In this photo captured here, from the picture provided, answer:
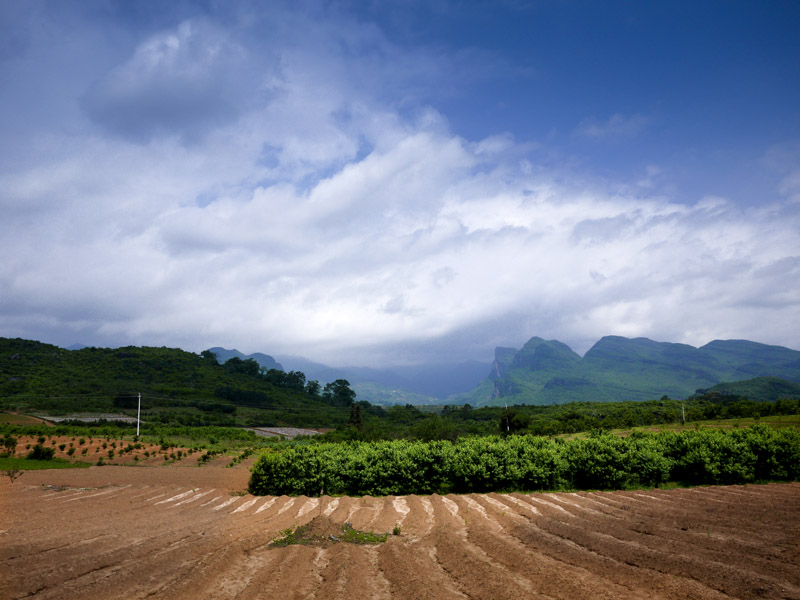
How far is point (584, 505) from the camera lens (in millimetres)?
14227

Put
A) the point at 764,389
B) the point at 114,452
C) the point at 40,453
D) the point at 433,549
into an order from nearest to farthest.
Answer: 1. the point at 433,549
2. the point at 40,453
3. the point at 114,452
4. the point at 764,389

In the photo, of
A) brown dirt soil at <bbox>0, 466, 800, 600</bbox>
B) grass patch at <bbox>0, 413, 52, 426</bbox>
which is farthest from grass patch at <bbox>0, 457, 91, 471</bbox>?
grass patch at <bbox>0, 413, 52, 426</bbox>

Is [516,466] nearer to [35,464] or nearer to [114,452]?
[35,464]

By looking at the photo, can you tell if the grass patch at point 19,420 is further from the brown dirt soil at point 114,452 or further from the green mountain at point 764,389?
the green mountain at point 764,389

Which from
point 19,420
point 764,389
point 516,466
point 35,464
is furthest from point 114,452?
point 764,389

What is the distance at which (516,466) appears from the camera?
58.0 feet

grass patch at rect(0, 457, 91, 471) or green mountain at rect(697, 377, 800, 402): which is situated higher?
green mountain at rect(697, 377, 800, 402)

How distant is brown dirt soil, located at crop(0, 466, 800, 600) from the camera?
7168 millimetres

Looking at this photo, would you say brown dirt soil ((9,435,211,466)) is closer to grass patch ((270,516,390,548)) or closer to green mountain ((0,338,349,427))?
grass patch ((270,516,390,548))

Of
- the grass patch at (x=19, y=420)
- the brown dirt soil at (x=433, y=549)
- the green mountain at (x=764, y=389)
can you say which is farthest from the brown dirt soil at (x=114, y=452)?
the green mountain at (x=764, y=389)

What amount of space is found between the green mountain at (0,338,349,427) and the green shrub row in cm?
4674

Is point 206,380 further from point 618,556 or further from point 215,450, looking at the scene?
point 618,556

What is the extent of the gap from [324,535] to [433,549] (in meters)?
2.83

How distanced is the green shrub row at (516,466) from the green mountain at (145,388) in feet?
153
